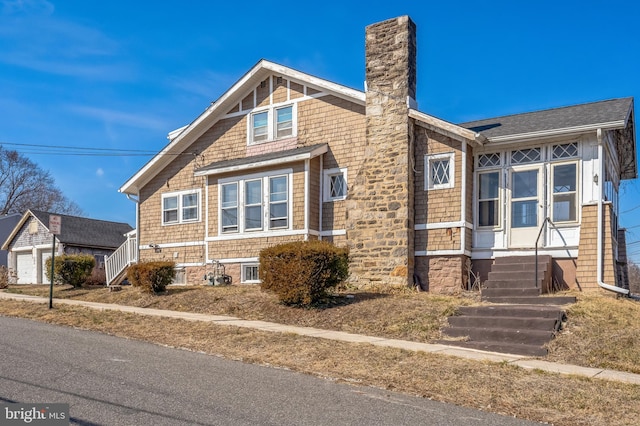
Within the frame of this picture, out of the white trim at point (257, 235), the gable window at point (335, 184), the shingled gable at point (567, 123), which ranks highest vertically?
the shingled gable at point (567, 123)

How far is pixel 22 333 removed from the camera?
10.9 metres

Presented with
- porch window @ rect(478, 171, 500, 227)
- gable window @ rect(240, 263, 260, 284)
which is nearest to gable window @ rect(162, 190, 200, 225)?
gable window @ rect(240, 263, 260, 284)

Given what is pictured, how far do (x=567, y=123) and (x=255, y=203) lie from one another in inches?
364

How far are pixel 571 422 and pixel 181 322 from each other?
8257 millimetres

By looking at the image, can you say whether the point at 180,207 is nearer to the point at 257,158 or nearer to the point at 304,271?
the point at 257,158

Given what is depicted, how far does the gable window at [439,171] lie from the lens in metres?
15.8

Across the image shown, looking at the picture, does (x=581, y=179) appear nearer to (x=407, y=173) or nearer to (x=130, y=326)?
(x=407, y=173)

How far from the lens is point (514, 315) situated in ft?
38.0

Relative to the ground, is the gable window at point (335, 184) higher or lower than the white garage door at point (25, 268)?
higher

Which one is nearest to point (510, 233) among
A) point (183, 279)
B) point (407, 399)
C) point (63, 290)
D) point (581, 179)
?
point (581, 179)

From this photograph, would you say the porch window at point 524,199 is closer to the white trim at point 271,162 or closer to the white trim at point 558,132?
the white trim at point 558,132

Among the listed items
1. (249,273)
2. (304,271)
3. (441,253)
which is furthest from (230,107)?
(441,253)

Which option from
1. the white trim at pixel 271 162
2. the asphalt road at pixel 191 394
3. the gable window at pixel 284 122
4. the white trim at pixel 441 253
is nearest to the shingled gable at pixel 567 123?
the white trim at pixel 441 253

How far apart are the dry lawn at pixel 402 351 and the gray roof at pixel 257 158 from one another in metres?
4.12
